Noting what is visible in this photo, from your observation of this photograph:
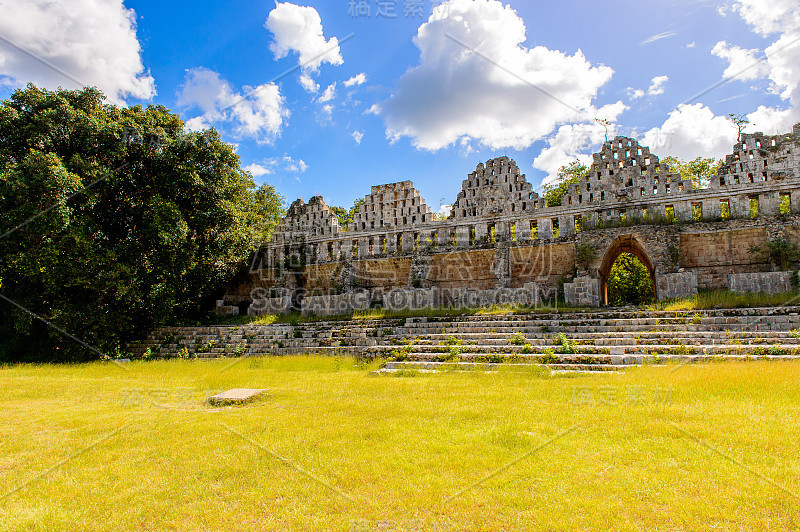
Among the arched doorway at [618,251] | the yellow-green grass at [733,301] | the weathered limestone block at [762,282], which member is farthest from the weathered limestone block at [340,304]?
the weathered limestone block at [762,282]

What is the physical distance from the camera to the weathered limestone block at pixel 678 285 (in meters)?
14.9

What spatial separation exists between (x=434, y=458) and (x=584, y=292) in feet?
43.3

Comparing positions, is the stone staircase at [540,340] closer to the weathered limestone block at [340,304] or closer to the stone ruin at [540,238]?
the weathered limestone block at [340,304]

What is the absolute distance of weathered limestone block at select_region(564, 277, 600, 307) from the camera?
16.1 meters

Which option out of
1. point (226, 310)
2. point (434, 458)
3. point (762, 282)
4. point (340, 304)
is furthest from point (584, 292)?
point (226, 310)

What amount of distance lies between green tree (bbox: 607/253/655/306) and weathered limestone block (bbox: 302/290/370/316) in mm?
16014

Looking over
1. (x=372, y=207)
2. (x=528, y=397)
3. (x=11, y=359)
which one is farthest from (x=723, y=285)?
(x=11, y=359)

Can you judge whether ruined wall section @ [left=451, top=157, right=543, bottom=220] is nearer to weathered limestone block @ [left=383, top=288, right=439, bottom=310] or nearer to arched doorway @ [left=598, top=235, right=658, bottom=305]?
arched doorway @ [left=598, top=235, right=658, bottom=305]

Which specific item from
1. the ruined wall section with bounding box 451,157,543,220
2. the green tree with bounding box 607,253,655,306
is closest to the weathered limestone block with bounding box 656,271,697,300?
the ruined wall section with bounding box 451,157,543,220

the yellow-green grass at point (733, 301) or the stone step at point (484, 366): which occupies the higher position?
the yellow-green grass at point (733, 301)

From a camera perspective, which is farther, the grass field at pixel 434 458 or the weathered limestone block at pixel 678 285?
the weathered limestone block at pixel 678 285

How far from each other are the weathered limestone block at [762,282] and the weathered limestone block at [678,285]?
1.05 meters

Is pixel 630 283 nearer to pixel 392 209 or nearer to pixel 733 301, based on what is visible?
pixel 733 301

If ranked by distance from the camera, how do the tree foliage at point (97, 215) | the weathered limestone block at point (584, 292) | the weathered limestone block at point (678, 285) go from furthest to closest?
1. the weathered limestone block at point (584, 292)
2. the tree foliage at point (97, 215)
3. the weathered limestone block at point (678, 285)
